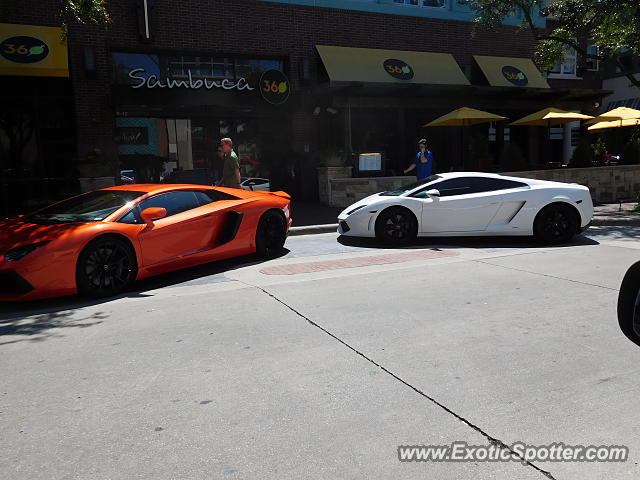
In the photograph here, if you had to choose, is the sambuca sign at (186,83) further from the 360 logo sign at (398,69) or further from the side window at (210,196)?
the side window at (210,196)

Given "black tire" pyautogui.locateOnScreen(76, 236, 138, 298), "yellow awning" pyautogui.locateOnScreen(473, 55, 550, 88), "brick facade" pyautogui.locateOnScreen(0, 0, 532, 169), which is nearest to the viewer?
"black tire" pyautogui.locateOnScreen(76, 236, 138, 298)

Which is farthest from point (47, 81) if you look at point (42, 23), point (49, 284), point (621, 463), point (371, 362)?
point (621, 463)

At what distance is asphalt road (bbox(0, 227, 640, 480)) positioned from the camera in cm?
270

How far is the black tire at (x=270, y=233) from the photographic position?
824cm

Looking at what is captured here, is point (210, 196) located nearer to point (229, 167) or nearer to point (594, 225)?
point (229, 167)

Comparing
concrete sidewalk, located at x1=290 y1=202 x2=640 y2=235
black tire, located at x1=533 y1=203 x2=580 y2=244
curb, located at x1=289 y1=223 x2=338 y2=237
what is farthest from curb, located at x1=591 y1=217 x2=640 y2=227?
curb, located at x1=289 y1=223 x2=338 y2=237

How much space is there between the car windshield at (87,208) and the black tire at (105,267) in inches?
15.7

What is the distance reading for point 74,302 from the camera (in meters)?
6.04

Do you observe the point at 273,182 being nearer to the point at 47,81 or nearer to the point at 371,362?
the point at 47,81

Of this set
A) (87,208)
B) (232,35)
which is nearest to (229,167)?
(87,208)

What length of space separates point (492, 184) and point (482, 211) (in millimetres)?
555

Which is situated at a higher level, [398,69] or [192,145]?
[398,69]

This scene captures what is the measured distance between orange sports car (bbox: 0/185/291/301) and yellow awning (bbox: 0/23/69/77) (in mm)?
7142

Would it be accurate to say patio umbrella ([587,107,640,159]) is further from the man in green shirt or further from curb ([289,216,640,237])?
the man in green shirt
